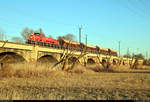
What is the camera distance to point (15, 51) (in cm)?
1928

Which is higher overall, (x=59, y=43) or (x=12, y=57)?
(x=59, y=43)

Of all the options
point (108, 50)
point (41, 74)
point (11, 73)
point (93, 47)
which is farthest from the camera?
point (108, 50)

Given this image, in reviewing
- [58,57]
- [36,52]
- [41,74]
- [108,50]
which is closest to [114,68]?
[58,57]

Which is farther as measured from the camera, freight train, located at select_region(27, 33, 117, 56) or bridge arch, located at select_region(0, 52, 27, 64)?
freight train, located at select_region(27, 33, 117, 56)

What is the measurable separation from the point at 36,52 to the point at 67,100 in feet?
57.7

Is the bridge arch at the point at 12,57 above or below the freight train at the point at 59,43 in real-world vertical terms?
below

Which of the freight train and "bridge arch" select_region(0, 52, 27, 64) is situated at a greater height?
the freight train

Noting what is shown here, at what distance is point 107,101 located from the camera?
5281mm

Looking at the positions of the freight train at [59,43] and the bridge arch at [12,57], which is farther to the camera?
the freight train at [59,43]

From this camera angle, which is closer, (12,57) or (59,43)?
(12,57)

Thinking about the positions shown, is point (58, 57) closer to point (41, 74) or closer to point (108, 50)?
point (41, 74)

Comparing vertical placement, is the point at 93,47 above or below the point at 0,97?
above

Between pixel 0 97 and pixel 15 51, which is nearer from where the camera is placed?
pixel 0 97

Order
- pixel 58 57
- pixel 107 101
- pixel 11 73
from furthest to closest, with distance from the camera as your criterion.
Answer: pixel 58 57
pixel 11 73
pixel 107 101
